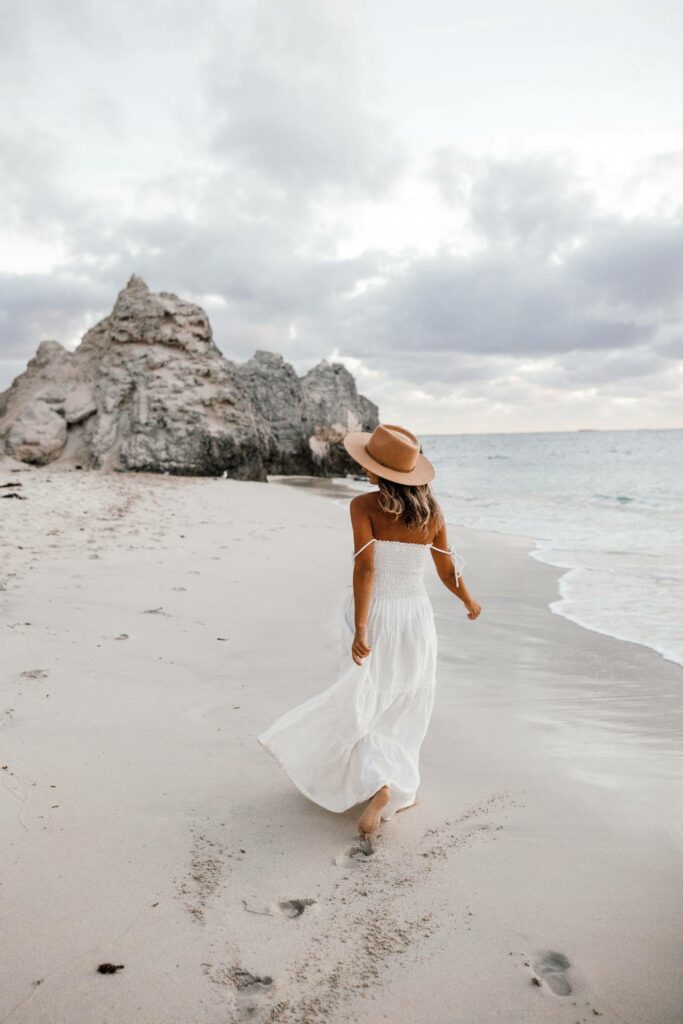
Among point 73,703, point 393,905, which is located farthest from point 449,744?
point 73,703

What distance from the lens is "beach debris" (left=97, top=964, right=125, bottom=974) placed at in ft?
6.87

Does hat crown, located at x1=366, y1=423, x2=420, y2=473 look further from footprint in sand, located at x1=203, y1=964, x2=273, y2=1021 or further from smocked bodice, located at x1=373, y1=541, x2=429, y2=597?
footprint in sand, located at x1=203, y1=964, x2=273, y2=1021

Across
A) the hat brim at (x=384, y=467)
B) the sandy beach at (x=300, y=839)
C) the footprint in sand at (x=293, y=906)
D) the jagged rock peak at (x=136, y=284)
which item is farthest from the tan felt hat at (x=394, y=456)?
the jagged rock peak at (x=136, y=284)

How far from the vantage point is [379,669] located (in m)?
3.16

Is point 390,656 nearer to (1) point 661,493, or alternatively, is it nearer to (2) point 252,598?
(2) point 252,598

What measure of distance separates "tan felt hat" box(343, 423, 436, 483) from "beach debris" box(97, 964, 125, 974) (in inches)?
79.1

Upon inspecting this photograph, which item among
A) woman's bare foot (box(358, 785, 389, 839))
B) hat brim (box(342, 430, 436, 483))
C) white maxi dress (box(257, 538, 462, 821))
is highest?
hat brim (box(342, 430, 436, 483))

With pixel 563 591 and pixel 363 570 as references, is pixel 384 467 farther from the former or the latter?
pixel 563 591

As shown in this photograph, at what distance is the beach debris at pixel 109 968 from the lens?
209cm

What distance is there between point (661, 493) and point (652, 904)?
1062 inches

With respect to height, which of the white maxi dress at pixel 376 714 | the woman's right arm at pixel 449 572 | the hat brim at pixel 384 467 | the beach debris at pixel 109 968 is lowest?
the beach debris at pixel 109 968

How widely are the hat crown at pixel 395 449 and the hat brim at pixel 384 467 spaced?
0.07 feet

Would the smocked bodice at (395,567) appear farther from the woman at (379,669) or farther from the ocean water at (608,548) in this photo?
the ocean water at (608,548)

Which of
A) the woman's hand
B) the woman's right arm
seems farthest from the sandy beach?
the woman's right arm
